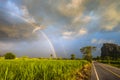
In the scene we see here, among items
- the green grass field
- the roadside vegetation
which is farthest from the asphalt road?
the green grass field

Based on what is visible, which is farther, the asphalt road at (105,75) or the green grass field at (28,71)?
the asphalt road at (105,75)

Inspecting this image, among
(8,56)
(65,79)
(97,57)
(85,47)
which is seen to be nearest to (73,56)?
(85,47)

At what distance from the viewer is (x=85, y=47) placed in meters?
135

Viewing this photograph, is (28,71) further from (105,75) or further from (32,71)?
(105,75)

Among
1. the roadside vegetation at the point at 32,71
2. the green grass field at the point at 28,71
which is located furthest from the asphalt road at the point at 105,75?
the green grass field at the point at 28,71

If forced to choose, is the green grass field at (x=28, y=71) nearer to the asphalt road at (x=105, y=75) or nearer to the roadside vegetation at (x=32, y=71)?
the roadside vegetation at (x=32, y=71)

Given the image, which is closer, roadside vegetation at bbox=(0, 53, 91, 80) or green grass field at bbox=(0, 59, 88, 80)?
green grass field at bbox=(0, 59, 88, 80)

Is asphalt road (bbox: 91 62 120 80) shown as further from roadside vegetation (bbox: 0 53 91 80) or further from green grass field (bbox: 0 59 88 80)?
green grass field (bbox: 0 59 88 80)

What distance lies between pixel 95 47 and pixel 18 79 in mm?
130223

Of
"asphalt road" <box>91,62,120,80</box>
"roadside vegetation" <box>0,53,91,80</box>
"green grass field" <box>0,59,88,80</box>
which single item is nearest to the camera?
"green grass field" <box>0,59,88,80</box>

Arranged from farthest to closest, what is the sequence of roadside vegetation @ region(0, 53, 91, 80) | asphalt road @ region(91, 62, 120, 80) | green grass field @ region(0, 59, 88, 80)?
asphalt road @ region(91, 62, 120, 80), roadside vegetation @ region(0, 53, 91, 80), green grass field @ region(0, 59, 88, 80)

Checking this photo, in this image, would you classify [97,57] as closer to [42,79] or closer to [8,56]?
[8,56]

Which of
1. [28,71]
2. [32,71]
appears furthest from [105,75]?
[28,71]

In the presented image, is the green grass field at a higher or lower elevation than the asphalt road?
higher
